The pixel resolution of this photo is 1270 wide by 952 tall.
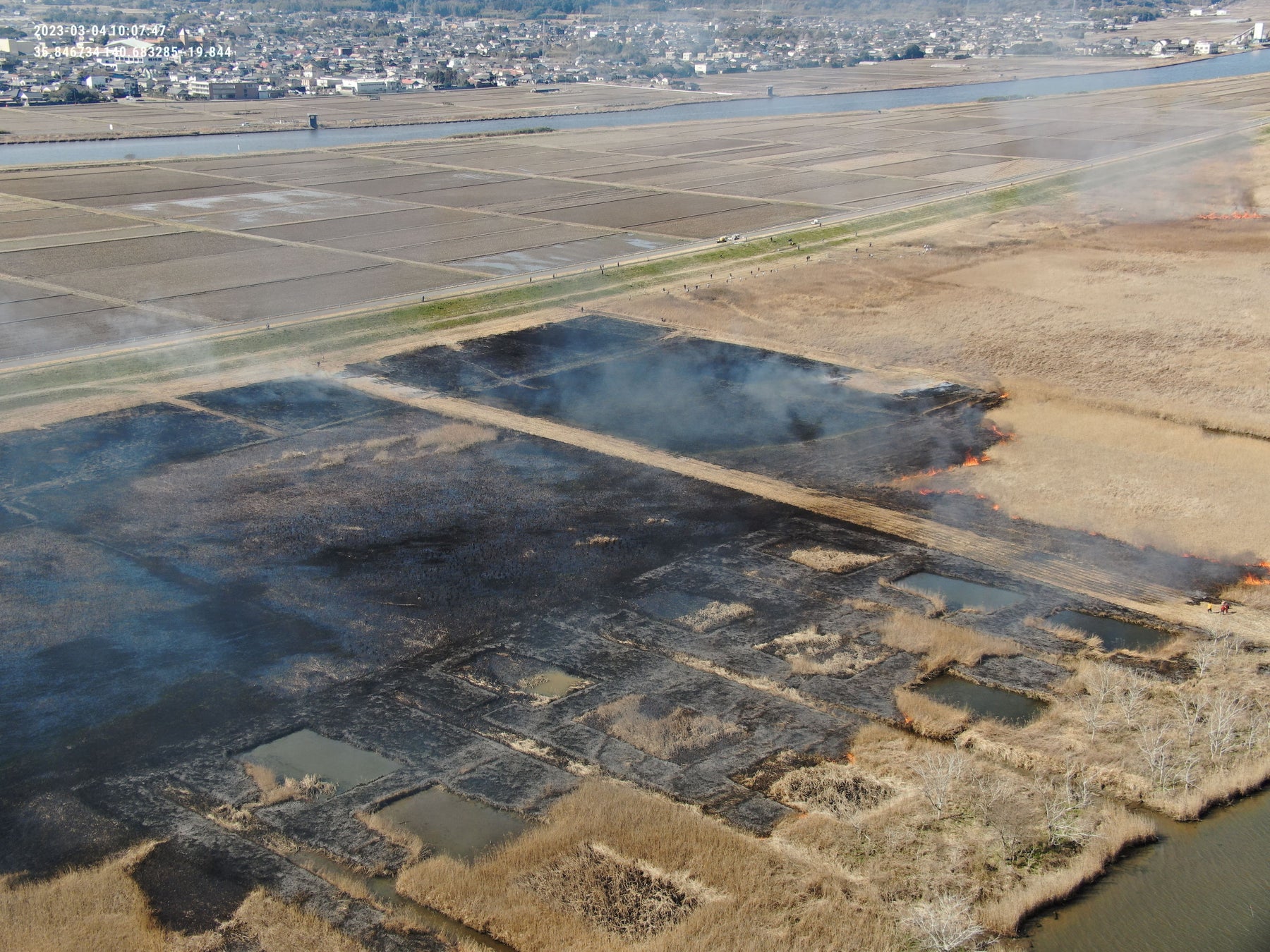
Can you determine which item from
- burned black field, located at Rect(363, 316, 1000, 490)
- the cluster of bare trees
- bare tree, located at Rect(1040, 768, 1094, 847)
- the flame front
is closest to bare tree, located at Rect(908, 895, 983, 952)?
bare tree, located at Rect(1040, 768, 1094, 847)

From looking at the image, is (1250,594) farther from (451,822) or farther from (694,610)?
(451,822)

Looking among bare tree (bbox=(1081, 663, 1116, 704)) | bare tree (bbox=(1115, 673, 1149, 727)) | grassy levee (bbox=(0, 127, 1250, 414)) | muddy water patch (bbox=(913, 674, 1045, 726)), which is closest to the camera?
bare tree (bbox=(1115, 673, 1149, 727))

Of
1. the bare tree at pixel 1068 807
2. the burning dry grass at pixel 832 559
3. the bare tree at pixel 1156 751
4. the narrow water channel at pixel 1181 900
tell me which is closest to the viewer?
A: the narrow water channel at pixel 1181 900

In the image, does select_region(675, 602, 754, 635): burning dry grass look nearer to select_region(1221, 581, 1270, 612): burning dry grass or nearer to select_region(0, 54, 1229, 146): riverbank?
select_region(1221, 581, 1270, 612): burning dry grass

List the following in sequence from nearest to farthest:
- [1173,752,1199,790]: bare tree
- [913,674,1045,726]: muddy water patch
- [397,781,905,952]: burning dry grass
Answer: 1. [397,781,905,952]: burning dry grass
2. [1173,752,1199,790]: bare tree
3. [913,674,1045,726]: muddy water patch

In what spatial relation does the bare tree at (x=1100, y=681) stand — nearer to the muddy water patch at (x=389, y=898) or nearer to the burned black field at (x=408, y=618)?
the burned black field at (x=408, y=618)

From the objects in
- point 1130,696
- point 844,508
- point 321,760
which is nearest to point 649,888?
point 321,760

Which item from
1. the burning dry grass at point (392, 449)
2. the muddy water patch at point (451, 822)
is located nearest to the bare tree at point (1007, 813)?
the muddy water patch at point (451, 822)
